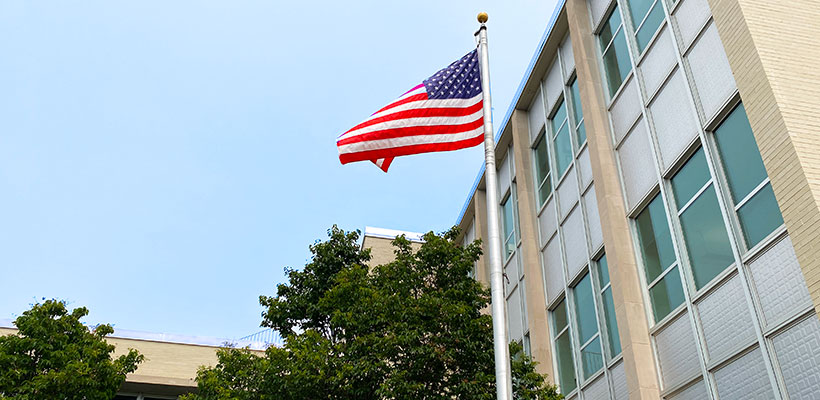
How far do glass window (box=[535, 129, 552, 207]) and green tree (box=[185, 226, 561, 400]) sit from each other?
15.7 feet

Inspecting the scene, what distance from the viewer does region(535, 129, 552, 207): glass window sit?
20.7 metres

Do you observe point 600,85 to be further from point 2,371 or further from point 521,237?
point 2,371

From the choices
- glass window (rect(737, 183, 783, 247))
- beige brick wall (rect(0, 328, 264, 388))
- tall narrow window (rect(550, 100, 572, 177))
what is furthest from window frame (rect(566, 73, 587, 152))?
beige brick wall (rect(0, 328, 264, 388))

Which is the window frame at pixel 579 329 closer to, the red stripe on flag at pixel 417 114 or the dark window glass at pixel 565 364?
the dark window glass at pixel 565 364

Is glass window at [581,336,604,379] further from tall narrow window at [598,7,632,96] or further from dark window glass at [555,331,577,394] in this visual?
tall narrow window at [598,7,632,96]

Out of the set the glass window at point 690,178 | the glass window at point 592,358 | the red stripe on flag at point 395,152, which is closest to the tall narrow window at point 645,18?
the glass window at point 690,178

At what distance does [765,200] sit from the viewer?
425 inches

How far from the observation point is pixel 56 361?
1920cm

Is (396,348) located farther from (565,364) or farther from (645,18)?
(645,18)

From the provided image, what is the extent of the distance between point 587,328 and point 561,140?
18.6 feet

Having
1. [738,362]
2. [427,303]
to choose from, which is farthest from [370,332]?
[738,362]

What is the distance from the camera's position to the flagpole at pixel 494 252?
907 centimetres

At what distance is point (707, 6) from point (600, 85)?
4675 millimetres

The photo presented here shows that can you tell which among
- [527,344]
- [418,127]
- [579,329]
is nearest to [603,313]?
[579,329]
